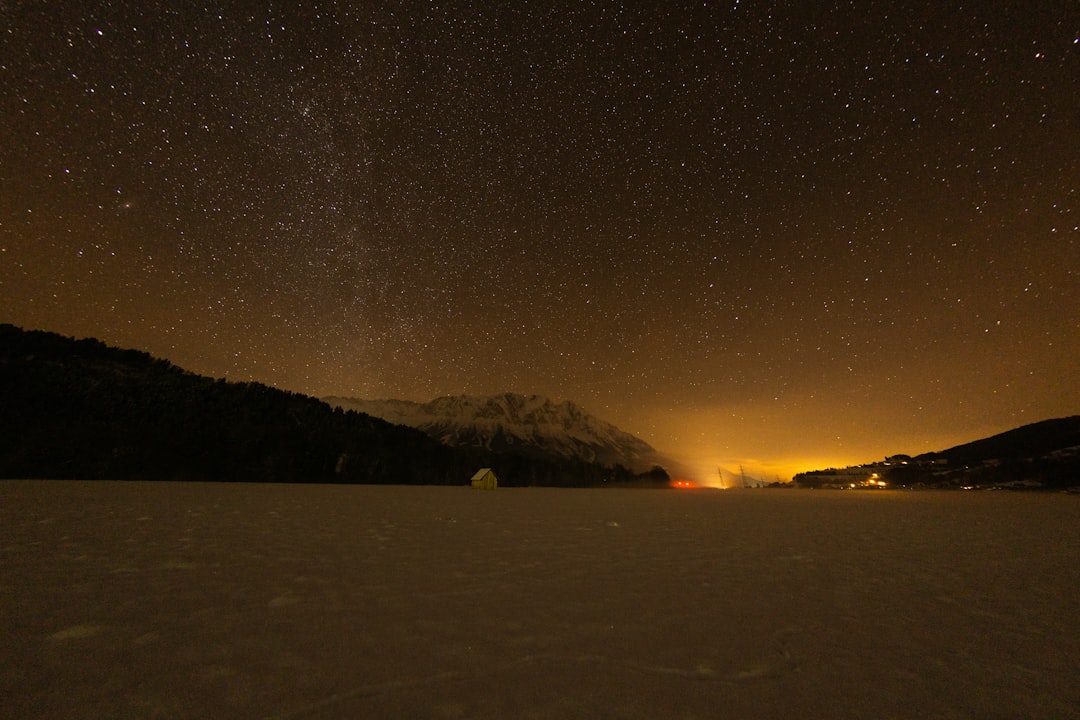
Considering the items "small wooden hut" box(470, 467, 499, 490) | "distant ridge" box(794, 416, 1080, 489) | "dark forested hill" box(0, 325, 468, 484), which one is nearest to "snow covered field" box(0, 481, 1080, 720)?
"small wooden hut" box(470, 467, 499, 490)

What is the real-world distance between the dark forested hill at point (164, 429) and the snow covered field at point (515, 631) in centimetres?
5650

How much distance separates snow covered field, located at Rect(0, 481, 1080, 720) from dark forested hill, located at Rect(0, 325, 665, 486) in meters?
56.5

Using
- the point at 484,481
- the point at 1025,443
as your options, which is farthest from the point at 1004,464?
the point at 484,481

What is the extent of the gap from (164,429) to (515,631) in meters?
78.1

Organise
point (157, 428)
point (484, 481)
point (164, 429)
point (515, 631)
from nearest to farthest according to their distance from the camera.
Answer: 1. point (515, 631)
2. point (484, 481)
3. point (157, 428)
4. point (164, 429)

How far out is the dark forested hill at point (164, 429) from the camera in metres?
52.2

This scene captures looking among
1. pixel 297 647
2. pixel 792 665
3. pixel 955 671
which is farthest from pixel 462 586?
pixel 955 671

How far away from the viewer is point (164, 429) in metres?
64.1

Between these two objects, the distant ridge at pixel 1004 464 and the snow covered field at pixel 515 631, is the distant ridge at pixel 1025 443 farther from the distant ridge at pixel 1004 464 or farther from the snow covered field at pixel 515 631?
the snow covered field at pixel 515 631

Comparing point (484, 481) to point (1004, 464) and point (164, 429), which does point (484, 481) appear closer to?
point (164, 429)

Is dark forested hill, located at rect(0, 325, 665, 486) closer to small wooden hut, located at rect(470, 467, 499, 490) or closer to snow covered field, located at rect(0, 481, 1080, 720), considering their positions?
small wooden hut, located at rect(470, 467, 499, 490)

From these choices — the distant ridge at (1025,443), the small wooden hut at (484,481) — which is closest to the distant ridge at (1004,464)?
the distant ridge at (1025,443)

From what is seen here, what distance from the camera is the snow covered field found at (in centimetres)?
377

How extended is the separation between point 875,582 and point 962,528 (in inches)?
608
